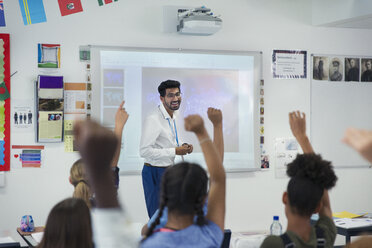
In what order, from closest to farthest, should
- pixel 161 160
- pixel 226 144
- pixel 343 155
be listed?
pixel 161 160, pixel 226 144, pixel 343 155

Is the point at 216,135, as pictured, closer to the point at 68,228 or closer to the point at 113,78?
the point at 68,228

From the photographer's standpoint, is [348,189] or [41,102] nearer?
[41,102]

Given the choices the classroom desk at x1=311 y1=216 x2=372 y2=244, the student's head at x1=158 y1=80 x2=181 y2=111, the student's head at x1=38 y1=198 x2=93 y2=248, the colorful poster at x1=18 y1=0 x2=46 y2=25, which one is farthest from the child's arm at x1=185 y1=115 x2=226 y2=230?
the colorful poster at x1=18 y1=0 x2=46 y2=25

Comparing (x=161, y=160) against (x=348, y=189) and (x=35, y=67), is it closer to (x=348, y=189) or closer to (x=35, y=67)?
(x=35, y=67)

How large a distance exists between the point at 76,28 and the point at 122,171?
58.3 inches

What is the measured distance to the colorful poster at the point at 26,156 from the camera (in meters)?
4.48

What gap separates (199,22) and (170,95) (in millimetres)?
983

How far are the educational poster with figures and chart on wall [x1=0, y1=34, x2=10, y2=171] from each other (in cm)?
284

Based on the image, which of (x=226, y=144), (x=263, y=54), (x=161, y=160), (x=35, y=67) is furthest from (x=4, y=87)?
(x=263, y=54)

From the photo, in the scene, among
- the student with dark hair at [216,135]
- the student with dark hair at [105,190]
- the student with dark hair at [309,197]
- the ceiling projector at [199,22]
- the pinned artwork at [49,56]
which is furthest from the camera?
the ceiling projector at [199,22]

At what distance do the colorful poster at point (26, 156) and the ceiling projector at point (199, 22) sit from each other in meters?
1.84

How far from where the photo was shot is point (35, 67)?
4523 millimetres

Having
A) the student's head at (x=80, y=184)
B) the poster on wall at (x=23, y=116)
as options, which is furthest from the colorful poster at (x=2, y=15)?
the student's head at (x=80, y=184)

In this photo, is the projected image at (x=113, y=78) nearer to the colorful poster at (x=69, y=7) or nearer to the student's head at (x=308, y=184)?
the colorful poster at (x=69, y=7)
